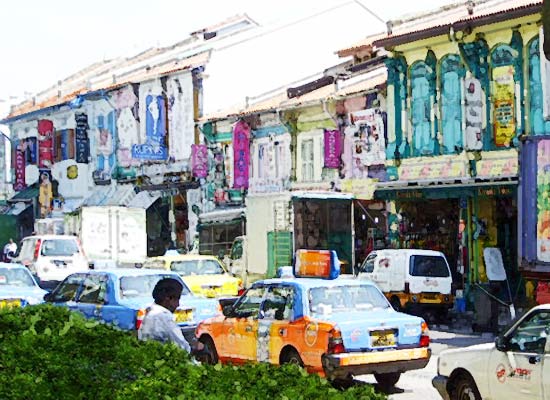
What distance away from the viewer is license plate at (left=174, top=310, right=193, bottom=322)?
14882 millimetres

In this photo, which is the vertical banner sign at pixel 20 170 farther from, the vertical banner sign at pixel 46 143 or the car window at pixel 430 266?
the car window at pixel 430 266

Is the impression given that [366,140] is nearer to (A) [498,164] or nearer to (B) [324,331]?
(A) [498,164]

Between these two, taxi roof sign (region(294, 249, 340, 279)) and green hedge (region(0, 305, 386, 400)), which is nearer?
green hedge (region(0, 305, 386, 400))

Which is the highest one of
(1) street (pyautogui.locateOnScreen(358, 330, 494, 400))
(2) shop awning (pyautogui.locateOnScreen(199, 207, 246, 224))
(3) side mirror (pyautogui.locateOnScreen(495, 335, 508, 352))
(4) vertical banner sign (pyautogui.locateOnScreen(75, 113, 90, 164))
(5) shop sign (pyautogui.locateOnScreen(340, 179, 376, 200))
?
(4) vertical banner sign (pyautogui.locateOnScreen(75, 113, 90, 164))

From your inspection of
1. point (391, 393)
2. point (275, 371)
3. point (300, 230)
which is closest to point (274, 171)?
point (300, 230)

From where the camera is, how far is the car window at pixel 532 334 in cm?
922

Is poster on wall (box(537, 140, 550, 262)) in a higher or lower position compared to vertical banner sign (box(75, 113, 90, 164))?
lower

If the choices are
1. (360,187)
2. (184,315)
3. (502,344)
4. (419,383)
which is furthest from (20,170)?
(502,344)

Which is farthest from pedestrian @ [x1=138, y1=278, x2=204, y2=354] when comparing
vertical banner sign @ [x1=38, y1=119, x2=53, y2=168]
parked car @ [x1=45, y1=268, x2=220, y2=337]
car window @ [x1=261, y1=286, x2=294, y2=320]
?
vertical banner sign @ [x1=38, y1=119, x2=53, y2=168]

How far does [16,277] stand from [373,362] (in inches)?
443

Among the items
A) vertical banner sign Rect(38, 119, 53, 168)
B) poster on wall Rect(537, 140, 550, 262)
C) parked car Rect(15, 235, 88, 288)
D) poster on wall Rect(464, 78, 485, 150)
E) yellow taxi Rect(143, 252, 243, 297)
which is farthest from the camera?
vertical banner sign Rect(38, 119, 53, 168)

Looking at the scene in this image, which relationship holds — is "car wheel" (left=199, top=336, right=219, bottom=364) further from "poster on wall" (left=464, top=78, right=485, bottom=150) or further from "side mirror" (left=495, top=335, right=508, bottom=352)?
"poster on wall" (left=464, top=78, right=485, bottom=150)

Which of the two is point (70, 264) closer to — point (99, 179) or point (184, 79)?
point (184, 79)

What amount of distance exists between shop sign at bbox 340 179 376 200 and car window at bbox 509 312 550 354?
62.7 feet
